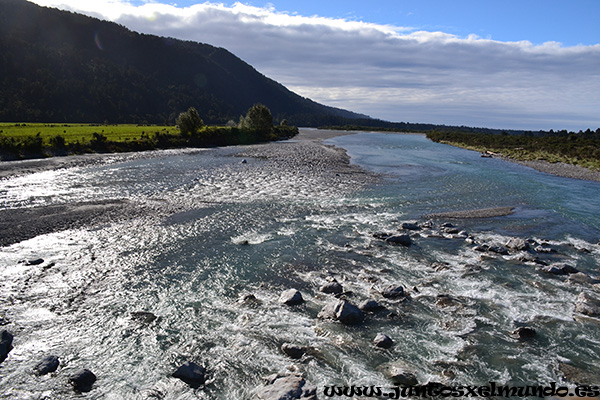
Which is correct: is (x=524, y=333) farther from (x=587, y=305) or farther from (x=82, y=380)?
(x=82, y=380)

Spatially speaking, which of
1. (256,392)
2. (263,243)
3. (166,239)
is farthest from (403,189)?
(256,392)

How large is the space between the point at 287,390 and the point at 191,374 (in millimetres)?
2719

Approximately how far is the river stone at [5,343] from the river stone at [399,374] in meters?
10.9

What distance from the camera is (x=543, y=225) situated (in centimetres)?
2561

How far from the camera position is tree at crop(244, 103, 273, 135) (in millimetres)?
119312

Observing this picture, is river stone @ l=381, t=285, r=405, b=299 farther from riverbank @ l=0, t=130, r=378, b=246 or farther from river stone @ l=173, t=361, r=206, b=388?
riverbank @ l=0, t=130, r=378, b=246

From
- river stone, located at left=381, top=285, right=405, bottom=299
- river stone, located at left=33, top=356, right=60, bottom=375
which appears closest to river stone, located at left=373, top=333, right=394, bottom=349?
river stone, located at left=381, top=285, right=405, bottom=299

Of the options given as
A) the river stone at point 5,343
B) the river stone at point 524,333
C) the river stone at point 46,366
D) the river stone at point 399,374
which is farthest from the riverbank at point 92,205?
the river stone at point 524,333

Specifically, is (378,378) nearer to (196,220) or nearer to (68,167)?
(196,220)

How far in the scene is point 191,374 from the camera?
941cm

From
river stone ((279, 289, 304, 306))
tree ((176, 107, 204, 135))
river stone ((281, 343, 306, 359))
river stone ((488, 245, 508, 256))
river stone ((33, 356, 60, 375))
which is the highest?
tree ((176, 107, 204, 135))

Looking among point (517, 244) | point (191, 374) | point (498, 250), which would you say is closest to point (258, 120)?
point (517, 244)

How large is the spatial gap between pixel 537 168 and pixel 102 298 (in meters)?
71.7

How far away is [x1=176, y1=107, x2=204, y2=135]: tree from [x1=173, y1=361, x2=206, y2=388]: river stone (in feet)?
289
